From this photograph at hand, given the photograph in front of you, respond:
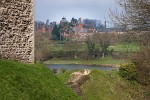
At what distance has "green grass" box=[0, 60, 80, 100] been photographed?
349 inches

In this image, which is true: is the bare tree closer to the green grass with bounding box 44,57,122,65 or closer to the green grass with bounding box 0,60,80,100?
the green grass with bounding box 0,60,80,100

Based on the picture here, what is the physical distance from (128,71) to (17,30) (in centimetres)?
2121

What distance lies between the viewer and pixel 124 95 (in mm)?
23781

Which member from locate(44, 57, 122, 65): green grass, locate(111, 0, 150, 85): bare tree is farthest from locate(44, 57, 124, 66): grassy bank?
locate(111, 0, 150, 85): bare tree

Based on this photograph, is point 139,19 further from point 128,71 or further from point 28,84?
point 128,71

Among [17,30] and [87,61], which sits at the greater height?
[17,30]

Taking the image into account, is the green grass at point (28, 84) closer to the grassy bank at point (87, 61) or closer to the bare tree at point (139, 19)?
the bare tree at point (139, 19)

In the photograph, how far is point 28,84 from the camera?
9859mm

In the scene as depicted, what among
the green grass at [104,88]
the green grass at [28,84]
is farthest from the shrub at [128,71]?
the green grass at [28,84]

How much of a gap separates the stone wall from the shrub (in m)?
19.3

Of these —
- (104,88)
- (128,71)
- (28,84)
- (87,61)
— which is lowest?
(87,61)

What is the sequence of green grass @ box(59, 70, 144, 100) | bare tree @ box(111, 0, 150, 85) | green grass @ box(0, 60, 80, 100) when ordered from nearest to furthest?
green grass @ box(0, 60, 80, 100) → bare tree @ box(111, 0, 150, 85) → green grass @ box(59, 70, 144, 100)

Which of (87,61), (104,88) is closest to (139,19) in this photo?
(104,88)

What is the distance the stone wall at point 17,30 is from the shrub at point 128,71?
1934 cm
